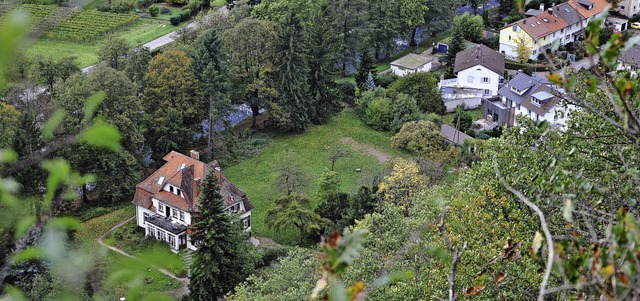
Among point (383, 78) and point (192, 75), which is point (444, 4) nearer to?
point (383, 78)

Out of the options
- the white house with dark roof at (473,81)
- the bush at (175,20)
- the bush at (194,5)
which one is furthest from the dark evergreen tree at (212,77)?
the bush at (194,5)

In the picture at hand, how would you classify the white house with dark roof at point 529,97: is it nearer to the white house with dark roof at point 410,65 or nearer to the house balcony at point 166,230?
the white house with dark roof at point 410,65

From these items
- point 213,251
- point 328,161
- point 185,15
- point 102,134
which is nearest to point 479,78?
point 328,161

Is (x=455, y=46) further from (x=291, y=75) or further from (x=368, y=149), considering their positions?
(x=291, y=75)

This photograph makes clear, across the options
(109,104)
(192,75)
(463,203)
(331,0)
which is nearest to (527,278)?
(463,203)

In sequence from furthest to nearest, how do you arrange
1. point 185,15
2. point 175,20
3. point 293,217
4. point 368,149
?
point 185,15
point 175,20
point 368,149
point 293,217

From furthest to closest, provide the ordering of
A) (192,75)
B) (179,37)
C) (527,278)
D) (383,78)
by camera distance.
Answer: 1. (383,78)
2. (179,37)
3. (192,75)
4. (527,278)

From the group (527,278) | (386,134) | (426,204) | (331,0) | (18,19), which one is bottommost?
(386,134)

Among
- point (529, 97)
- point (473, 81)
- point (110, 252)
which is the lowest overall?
point (473, 81)
